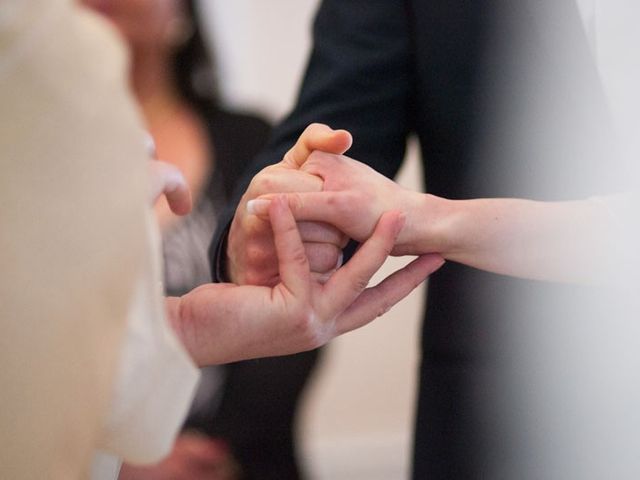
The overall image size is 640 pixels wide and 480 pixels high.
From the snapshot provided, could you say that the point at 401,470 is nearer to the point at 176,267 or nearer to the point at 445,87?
the point at 176,267

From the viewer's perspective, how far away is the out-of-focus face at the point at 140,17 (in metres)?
1.65

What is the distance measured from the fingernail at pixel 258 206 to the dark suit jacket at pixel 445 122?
0.28 feet

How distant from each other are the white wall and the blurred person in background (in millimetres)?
391

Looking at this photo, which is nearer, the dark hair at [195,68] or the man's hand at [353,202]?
the man's hand at [353,202]

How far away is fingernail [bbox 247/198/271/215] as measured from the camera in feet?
2.38

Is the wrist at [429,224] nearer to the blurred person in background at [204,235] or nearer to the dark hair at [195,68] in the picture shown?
the blurred person in background at [204,235]

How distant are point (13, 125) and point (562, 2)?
0.47 meters

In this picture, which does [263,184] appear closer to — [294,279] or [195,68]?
[294,279]

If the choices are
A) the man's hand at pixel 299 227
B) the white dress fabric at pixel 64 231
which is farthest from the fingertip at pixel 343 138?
the white dress fabric at pixel 64 231

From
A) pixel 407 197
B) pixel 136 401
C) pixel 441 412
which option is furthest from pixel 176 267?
pixel 136 401

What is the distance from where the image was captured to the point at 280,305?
698mm

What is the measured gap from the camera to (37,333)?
0.49 m

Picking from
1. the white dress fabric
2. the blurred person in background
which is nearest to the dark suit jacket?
the white dress fabric

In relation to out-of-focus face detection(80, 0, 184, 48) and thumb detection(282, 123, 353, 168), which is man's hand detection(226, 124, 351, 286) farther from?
out-of-focus face detection(80, 0, 184, 48)
